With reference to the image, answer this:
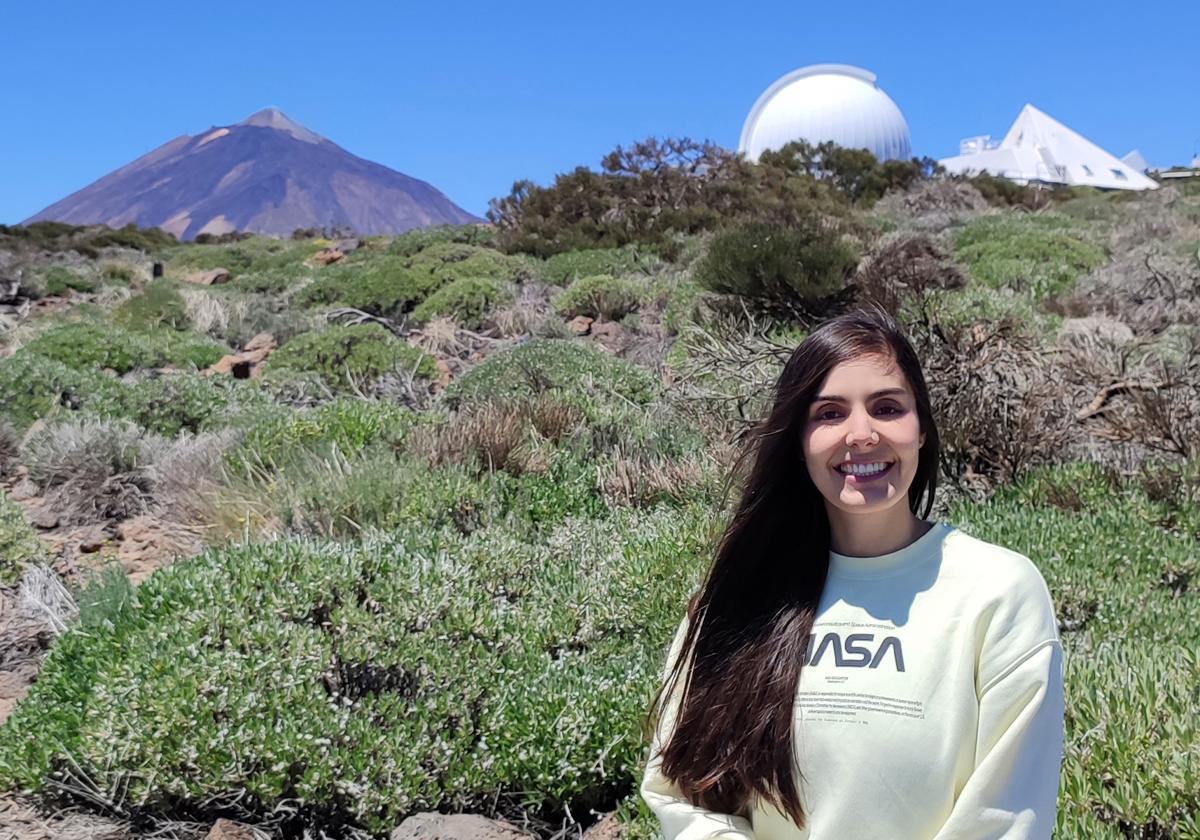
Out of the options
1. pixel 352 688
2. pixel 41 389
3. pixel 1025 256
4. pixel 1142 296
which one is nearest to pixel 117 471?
pixel 41 389

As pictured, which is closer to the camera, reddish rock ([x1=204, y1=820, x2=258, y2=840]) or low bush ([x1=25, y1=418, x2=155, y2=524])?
reddish rock ([x1=204, y1=820, x2=258, y2=840])

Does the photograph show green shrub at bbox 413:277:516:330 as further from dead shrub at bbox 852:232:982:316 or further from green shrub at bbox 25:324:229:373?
dead shrub at bbox 852:232:982:316

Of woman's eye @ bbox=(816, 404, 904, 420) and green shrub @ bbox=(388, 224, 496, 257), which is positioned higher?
green shrub @ bbox=(388, 224, 496, 257)

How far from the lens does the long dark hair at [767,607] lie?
166cm

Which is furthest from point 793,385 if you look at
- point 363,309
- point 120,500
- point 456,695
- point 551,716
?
point 363,309

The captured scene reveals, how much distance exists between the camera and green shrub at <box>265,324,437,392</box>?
373 inches

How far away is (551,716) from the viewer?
2881mm

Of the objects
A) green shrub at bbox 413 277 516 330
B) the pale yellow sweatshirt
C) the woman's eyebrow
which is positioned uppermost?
green shrub at bbox 413 277 516 330

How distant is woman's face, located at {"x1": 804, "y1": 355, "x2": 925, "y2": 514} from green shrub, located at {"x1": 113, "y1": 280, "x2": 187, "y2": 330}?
42.5 ft

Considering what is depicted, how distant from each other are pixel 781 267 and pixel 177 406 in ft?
17.5

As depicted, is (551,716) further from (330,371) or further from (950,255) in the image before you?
(950,255)

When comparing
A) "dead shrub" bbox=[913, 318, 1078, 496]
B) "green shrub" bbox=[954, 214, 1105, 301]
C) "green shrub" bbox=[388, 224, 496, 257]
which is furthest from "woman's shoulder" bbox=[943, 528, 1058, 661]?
"green shrub" bbox=[388, 224, 496, 257]

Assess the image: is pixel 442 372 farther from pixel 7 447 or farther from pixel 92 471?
pixel 92 471

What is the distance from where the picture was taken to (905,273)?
10625mm
